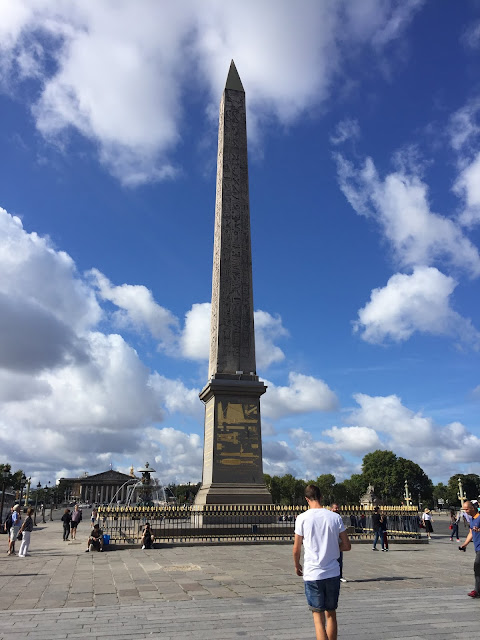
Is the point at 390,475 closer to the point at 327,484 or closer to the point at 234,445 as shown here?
the point at 327,484

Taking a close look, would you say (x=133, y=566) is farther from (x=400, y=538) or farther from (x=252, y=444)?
(x=400, y=538)

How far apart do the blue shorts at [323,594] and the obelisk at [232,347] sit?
17.5 meters

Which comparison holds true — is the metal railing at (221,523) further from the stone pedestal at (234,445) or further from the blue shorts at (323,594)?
the blue shorts at (323,594)

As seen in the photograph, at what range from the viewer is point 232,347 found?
24766mm

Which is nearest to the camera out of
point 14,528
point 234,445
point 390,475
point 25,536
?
point 25,536

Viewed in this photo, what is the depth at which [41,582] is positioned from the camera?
10484 millimetres

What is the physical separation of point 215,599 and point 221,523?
12.5m

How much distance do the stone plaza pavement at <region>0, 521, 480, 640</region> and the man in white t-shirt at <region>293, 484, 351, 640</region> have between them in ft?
5.94

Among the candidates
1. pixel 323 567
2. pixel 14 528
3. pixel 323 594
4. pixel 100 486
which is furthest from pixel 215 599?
pixel 100 486

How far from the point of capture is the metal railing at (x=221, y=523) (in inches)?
747

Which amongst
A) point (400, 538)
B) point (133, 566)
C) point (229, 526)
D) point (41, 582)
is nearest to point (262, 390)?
point (229, 526)

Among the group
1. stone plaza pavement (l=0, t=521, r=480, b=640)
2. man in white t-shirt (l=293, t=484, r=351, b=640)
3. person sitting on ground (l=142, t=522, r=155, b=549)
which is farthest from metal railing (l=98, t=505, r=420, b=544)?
man in white t-shirt (l=293, t=484, r=351, b=640)

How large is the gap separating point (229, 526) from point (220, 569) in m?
8.53

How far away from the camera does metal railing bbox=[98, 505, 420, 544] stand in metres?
19.0
